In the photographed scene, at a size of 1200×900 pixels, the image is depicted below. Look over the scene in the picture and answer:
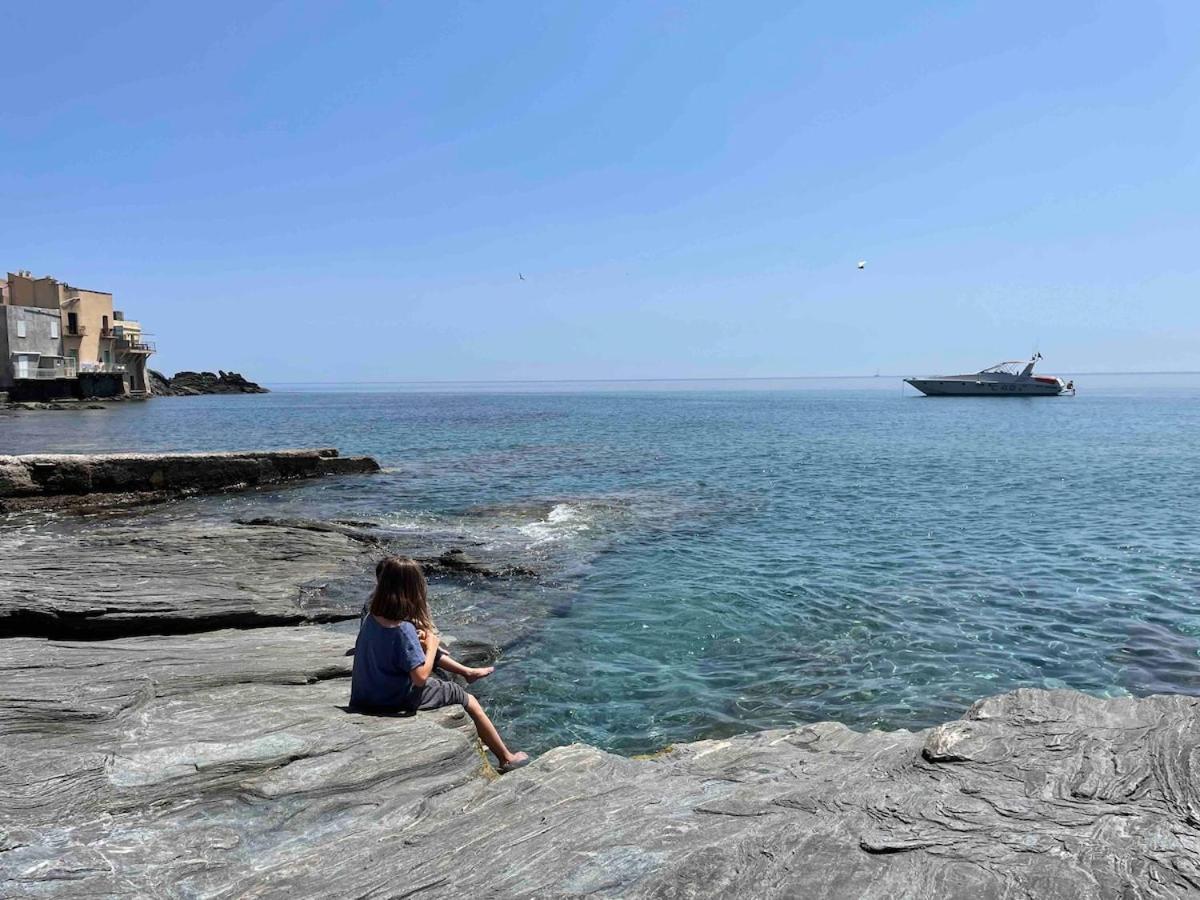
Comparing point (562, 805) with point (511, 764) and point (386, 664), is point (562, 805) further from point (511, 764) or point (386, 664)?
point (386, 664)

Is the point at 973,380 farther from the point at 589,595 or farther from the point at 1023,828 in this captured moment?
the point at 1023,828

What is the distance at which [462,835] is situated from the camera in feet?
18.0

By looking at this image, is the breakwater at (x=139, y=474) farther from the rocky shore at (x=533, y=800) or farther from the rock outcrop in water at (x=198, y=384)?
the rock outcrop in water at (x=198, y=384)

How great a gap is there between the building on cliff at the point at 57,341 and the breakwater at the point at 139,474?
66.3 meters

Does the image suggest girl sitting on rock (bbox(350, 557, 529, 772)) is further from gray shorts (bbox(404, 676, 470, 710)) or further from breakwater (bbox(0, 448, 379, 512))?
breakwater (bbox(0, 448, 379, 512))

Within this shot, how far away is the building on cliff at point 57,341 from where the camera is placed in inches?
3216

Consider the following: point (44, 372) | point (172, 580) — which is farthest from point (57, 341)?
point (172, 580)

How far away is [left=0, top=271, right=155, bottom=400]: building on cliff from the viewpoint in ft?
268

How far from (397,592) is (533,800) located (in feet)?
7.35

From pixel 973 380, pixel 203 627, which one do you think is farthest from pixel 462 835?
pixel 973 380

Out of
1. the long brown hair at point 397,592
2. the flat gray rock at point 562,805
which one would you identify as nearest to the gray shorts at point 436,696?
the flat gray rock at point 562,805

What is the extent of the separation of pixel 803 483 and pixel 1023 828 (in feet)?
86.8

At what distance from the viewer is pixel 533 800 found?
602 centimetres

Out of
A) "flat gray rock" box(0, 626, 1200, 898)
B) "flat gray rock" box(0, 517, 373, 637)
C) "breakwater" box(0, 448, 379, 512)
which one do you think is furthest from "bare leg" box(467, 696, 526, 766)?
"breakwater" box(0, 448, 379, 512)
